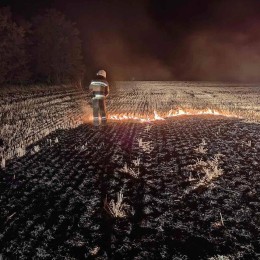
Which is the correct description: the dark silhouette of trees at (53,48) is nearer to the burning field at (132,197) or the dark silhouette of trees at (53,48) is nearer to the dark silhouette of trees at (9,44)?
the dark silhouette of trees at (9,44)

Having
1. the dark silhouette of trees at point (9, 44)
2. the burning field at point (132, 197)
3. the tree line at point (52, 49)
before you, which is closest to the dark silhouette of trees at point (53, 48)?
the tree line at point (52, 49)

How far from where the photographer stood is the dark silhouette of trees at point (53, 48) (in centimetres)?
4259

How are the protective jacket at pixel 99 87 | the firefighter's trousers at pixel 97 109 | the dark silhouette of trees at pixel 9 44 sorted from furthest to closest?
1. the dark silhouette of trees at pixel 9 44
2. the firefighter's trousers at pixel 97 109
3. the protective jacket at pixel 99 87

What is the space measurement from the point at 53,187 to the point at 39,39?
40.5 m

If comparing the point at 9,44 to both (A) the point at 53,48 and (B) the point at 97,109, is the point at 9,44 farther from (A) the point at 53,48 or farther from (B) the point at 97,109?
(B) the point at 97,109

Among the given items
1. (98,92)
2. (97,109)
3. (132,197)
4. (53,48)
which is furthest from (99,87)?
(53,48)

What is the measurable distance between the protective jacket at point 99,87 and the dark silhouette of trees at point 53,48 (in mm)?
28957

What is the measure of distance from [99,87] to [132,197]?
881 cm

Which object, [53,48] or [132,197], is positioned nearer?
[132,197]

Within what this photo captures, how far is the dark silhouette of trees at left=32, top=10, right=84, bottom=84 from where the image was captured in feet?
140

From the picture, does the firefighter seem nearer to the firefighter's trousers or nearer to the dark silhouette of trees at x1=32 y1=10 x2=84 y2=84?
the firefighter's trousers

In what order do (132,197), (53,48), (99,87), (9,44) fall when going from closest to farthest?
(132,197) → (99,87) → (9,44) → (53,48)

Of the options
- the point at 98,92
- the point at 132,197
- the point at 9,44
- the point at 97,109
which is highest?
the point at 9,44

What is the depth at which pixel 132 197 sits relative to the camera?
6039 mm
